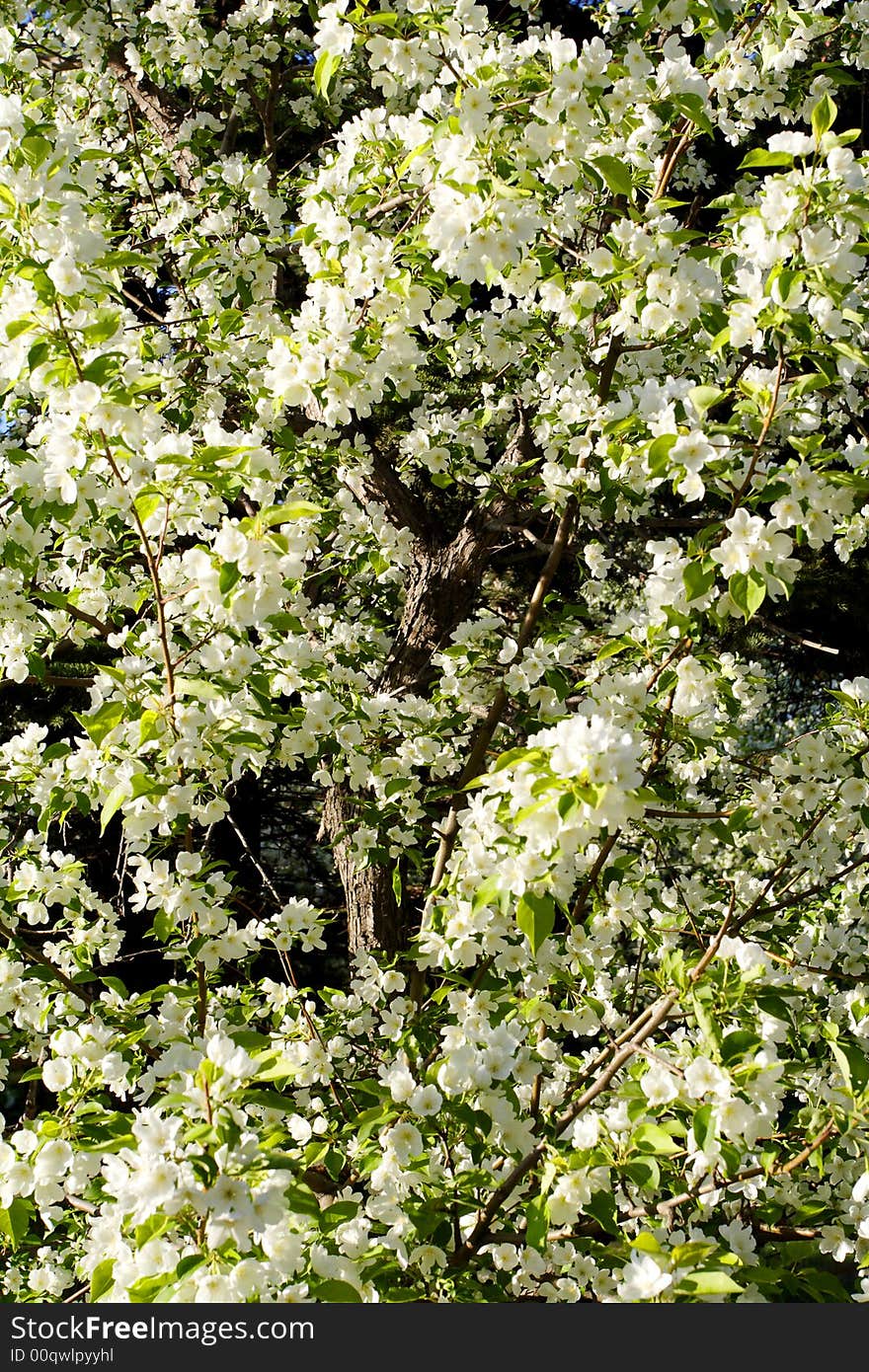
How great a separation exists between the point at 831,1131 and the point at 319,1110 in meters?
0.99

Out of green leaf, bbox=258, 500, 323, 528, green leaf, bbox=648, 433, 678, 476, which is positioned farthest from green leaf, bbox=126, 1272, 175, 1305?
green leaf, bbox=648, 433, 678, 476

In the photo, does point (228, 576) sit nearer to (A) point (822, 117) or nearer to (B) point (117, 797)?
(B) point (117, 797)

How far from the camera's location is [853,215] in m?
1.57

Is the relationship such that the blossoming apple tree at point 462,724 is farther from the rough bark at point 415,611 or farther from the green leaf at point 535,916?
the rough bark at point 415,611

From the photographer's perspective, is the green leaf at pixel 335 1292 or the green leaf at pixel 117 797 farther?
the green leaf at pixel 117 797

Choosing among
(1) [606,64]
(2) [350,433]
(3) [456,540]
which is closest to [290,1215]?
(1) [606,64]

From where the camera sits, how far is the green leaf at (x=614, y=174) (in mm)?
1869

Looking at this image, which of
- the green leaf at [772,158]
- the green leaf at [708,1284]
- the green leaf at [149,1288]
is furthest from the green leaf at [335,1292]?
the green leaf at [772,158]

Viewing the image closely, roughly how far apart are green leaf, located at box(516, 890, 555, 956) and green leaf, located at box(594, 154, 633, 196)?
3.83 ft

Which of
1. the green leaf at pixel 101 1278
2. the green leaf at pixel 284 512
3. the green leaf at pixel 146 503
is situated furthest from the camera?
the green leaf at pixel 146 503

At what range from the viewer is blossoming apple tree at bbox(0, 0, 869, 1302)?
1.56 metres

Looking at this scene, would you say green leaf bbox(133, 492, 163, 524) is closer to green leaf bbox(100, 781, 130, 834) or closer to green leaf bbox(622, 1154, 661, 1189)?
green leaf bbox(100, 781, 130, 834)

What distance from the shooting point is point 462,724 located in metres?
2.78

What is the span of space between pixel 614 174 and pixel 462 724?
130cm
